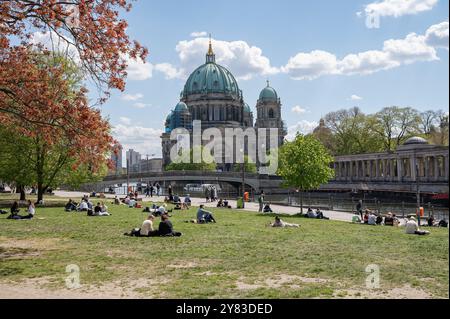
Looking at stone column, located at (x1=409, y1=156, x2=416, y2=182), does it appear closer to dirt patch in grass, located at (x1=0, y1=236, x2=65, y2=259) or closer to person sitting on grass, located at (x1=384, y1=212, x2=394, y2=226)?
person sitting on grass, located at (x1=384, y1=212, x2=394, y2=226)

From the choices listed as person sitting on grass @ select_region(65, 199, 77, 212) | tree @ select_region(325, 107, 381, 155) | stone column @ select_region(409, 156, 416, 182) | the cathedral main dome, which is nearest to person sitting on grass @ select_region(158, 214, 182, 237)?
person sitting on grass @ select_region(65, 199, 77, 212)

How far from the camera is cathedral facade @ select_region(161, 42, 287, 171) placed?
557 ft

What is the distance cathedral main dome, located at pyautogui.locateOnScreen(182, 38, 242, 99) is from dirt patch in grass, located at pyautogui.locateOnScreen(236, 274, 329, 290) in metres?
166

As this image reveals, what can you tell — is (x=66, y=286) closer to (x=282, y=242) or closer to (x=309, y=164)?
(x=282, y=242)

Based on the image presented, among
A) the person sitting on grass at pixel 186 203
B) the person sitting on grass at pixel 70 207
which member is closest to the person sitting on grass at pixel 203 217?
the person sitting on grass at pixel 186 203

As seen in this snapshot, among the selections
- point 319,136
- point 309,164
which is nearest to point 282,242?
point 309,164

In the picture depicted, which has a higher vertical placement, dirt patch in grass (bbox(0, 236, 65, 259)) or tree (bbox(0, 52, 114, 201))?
tree (bbox(0, 52, 114, 201))

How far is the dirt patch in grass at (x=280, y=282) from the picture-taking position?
1085 centimetres

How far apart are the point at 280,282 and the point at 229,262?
2738mm

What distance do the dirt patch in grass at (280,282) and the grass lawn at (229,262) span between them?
0.02 metres

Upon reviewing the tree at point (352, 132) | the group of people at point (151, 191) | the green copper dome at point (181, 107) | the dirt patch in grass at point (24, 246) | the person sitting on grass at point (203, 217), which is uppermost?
the green copper dome at point (181, 107)

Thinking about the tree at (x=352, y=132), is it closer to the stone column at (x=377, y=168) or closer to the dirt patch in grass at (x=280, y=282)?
the stone column at (x=377, y=168)
